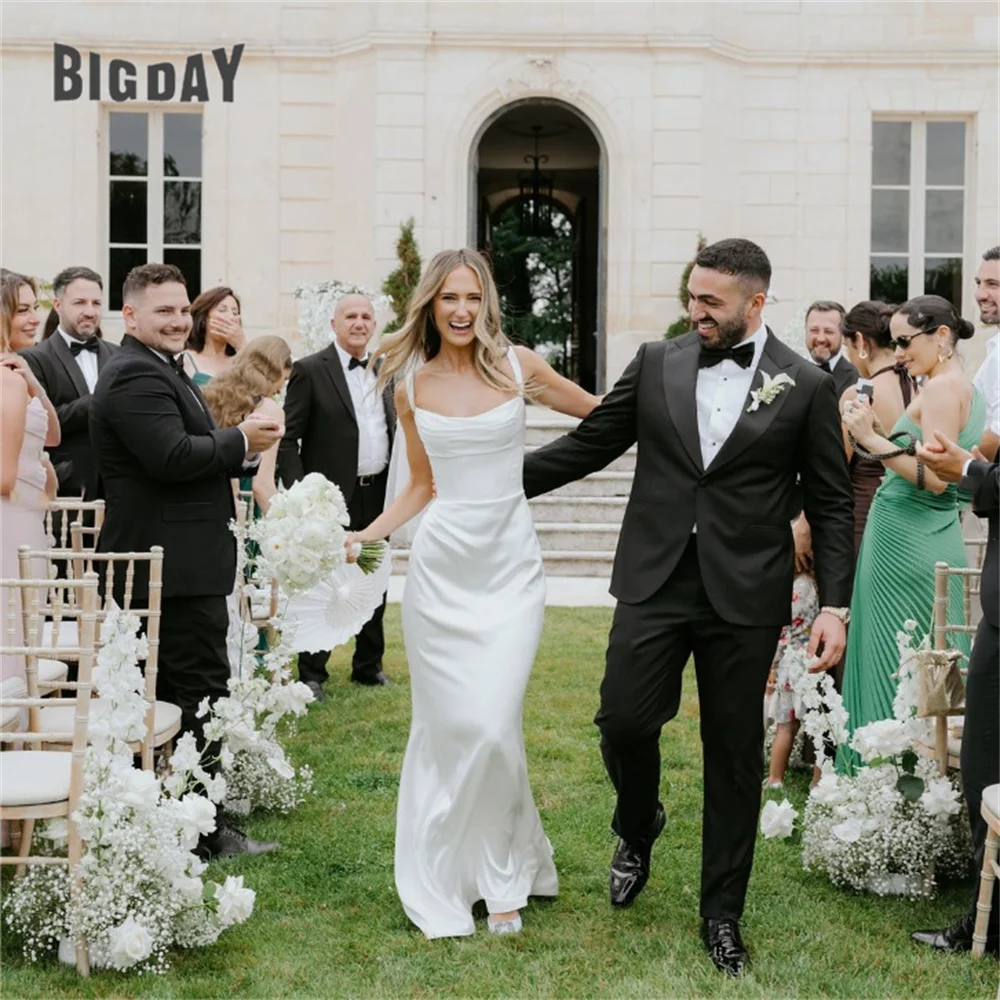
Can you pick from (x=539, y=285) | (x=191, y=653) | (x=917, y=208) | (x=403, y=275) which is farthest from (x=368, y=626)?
(x=539, y=285)

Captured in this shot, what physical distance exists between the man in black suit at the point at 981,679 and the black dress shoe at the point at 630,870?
3.06ft

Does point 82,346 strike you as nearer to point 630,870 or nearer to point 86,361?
point 86,361

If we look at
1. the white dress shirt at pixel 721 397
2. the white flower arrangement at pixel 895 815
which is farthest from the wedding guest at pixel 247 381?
the white flower arrangement at pixel 895 815

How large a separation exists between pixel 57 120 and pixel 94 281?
27.3 ft

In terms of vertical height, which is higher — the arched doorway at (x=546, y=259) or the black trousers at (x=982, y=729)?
the arched doorway at (x=546, y=259)

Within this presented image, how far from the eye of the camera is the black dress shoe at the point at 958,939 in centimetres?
425

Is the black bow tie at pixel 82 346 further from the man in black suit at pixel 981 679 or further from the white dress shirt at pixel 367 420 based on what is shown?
the man in black suit at pixel 981 679

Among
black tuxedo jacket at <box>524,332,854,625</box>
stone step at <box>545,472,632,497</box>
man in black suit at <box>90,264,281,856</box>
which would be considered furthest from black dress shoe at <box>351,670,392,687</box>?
stone step at <box>545,472,632,497</box>

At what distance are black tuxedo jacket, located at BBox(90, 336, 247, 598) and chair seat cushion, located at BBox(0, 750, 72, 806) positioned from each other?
0.79m

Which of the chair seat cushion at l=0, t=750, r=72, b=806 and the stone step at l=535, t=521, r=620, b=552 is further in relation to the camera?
the stone step at l=535, t=521, r=620, b=552

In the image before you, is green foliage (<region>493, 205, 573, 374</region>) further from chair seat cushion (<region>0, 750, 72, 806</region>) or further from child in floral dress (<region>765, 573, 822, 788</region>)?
chair seat cushion (<region>0, 750, 72, 806</region>)

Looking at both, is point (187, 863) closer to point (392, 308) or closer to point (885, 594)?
point (885, 594)

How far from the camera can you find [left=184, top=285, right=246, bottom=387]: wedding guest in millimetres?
7398

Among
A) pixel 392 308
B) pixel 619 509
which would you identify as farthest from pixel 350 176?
pixel 619 509
